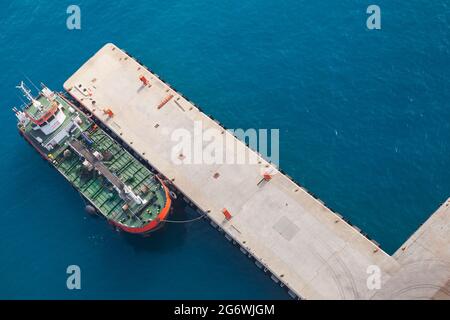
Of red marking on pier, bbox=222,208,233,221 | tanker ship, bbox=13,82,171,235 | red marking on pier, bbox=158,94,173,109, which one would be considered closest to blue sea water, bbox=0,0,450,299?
tanker ship, bbox=13,82,171,235

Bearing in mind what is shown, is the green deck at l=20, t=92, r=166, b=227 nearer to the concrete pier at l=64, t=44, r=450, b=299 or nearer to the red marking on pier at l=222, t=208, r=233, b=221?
the concrete pier at l=64, t=44, r=450, b=299

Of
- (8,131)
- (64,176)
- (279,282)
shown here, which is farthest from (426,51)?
(8,131)

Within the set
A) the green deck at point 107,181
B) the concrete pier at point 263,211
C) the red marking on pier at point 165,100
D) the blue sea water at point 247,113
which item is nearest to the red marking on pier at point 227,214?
the concrete pier at point 263,211

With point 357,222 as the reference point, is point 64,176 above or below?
above

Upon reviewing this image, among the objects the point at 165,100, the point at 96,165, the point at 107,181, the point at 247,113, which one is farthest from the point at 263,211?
the point at 96,165

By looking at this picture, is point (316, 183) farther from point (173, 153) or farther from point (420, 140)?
point (173, 153)

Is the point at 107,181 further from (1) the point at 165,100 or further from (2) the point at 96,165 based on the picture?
(1) the point at 165,100
